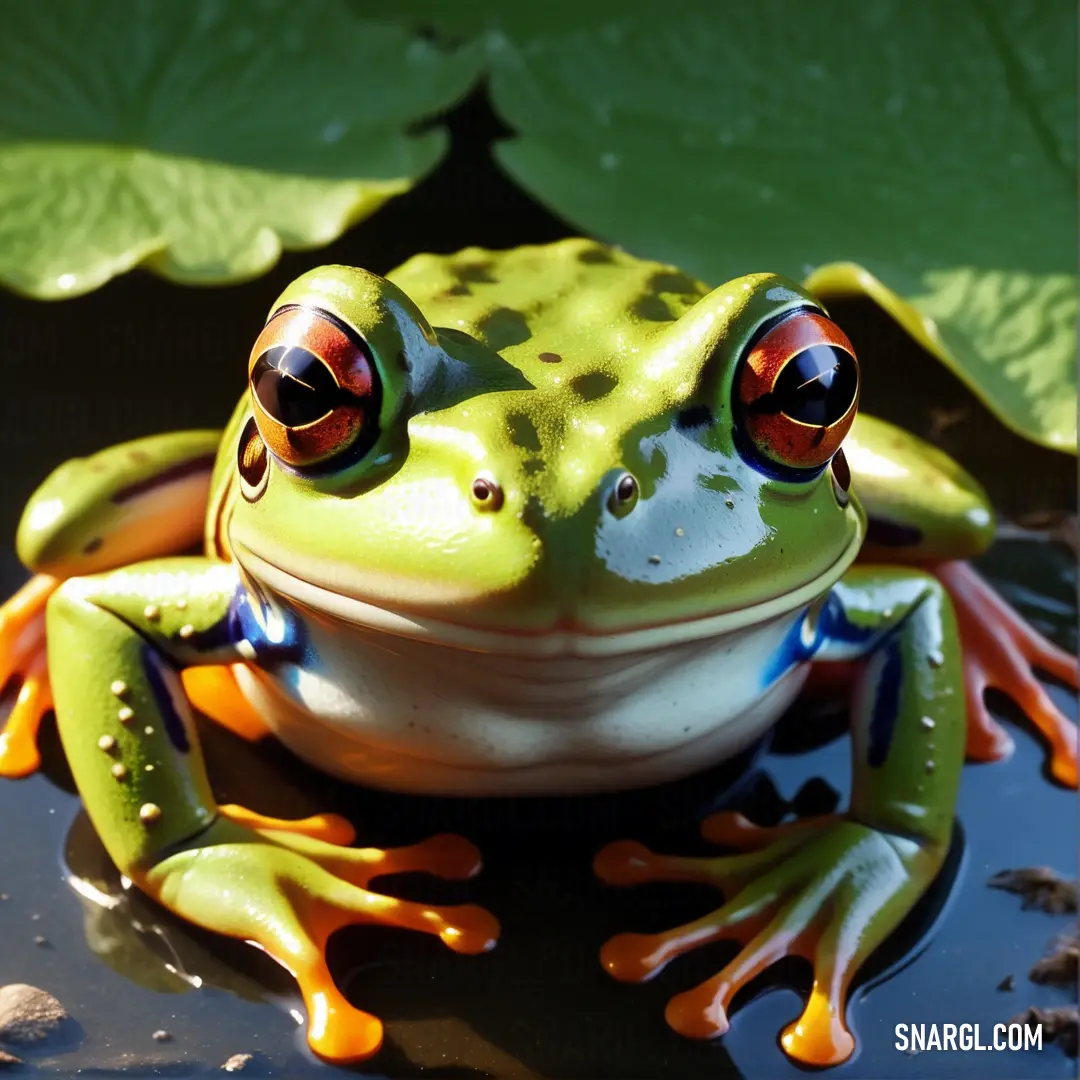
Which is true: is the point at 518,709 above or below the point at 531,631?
below

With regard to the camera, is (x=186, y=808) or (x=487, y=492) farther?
(x=186, y=808)

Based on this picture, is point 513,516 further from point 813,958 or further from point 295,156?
point 295,156

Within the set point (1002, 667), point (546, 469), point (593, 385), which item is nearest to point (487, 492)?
point (546, 469)

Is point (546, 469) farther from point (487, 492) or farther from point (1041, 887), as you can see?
point (1041, 887)

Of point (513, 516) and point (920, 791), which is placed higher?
point (513, 516)

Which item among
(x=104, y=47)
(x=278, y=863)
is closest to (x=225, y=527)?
(x=278, y=863)

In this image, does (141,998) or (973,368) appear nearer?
(141,998)

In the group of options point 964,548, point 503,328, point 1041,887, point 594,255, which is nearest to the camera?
point 503,328

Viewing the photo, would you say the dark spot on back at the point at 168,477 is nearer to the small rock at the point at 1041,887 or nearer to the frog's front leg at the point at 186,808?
the frog's front leg at the point at 186,808
